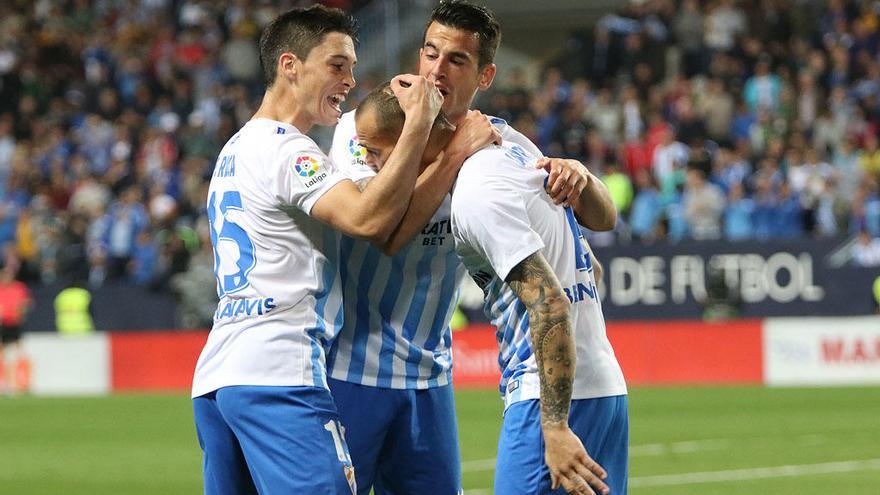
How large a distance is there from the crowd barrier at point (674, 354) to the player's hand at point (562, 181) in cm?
1337

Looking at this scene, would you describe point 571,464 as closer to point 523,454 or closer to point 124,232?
point 523,454

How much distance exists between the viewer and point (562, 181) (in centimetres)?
474

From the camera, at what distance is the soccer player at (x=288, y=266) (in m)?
4.86

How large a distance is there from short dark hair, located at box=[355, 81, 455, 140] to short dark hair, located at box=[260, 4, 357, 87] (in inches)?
14.5

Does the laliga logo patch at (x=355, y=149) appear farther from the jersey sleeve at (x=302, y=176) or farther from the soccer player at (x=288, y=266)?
the jersey sleeve at (x=302, y=176)

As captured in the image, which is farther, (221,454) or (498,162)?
(221,454)

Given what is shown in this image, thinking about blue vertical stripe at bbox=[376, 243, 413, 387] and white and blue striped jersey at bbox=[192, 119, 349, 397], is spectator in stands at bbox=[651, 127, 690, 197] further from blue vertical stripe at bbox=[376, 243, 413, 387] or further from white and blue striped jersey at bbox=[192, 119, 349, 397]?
white and blue striped jersey at bbox=[192, 119, 349, 397]

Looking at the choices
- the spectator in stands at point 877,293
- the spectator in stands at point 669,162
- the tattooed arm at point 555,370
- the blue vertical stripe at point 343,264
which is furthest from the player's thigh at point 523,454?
the spectator in stands at point 669,162

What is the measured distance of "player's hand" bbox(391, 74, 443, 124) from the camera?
482 centimetres

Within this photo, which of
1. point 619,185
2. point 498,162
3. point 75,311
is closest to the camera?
point 498,162

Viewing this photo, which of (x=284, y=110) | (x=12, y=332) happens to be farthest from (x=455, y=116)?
(x=12, y=332)

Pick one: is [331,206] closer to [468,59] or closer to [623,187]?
[468,59]

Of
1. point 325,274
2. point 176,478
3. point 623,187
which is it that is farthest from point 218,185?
point 623,187

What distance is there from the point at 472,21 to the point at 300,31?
0.57 m
